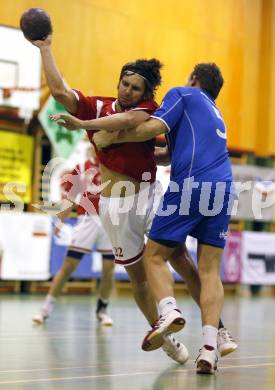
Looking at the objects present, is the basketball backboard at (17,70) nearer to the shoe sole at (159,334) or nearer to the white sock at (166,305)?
the white sock at (166,305)

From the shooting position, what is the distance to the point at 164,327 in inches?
197

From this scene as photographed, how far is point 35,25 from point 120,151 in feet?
3.71

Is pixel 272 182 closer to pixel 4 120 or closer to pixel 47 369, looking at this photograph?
pixel 4 120

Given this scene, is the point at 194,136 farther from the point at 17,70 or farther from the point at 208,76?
the point at 17,70

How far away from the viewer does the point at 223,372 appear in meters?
5.30

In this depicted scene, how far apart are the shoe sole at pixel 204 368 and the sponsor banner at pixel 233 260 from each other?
12.1m

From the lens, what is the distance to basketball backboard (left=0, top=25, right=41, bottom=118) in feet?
45.0

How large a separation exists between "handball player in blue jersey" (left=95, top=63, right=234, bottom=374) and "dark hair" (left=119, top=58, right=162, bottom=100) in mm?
325

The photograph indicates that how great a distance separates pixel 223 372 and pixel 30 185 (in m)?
10.1

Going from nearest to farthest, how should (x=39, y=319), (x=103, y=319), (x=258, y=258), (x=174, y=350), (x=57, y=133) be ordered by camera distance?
1. (x=174, y=350)
2. (x=39, y=319)
3. (x=103, y=319)
4. (x=57, y=133)
5. (x=258, y=258)

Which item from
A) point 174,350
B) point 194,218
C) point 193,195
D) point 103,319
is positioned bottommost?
point 103,319

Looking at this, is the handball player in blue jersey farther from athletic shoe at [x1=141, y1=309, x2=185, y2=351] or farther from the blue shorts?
athletic shoe at [x1=141, y1=309, x2=185, y2=351]

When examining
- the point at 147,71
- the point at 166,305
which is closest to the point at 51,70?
the point at 147,71

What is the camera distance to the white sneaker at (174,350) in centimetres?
546
